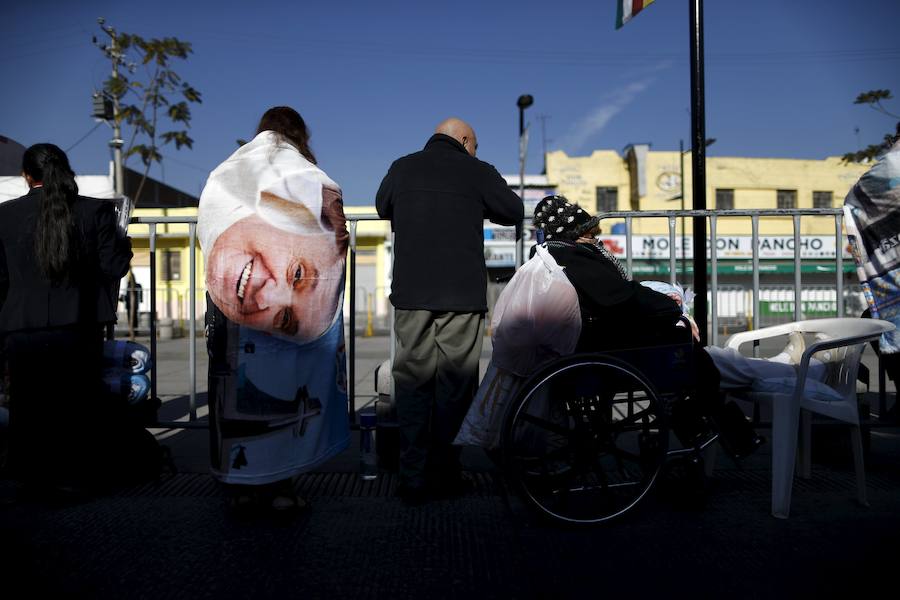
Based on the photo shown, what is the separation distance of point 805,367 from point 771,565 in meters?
0.84

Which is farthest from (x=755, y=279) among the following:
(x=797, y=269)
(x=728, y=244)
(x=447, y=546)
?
(x=728, y=244)

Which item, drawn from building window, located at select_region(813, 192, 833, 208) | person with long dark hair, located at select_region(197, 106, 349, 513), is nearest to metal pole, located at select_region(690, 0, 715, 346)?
person with long dark hair, located at select_region(197, 106, 349, 513)

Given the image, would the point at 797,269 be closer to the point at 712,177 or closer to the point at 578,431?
the point at 578,431

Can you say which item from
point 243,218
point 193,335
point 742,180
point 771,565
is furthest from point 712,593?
point 742,180

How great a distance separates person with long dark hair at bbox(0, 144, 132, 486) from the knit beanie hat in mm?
2066

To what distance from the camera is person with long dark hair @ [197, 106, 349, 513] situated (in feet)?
8.97

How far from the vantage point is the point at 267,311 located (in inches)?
108

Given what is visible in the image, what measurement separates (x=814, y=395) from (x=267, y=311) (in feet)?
7.90

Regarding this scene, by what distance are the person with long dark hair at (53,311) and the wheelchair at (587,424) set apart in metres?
2.04

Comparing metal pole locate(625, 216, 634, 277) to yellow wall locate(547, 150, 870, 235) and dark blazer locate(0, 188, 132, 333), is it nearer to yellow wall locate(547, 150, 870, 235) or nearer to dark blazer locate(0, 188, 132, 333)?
dark blazer locate(0, 188, 132, 333)

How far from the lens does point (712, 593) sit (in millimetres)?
2080

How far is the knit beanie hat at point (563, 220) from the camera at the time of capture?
2852 mm

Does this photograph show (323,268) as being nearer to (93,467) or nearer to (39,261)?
(39,261)

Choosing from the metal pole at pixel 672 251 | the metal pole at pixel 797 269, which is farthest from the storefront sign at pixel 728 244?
the metal pole at pixel 672 251
